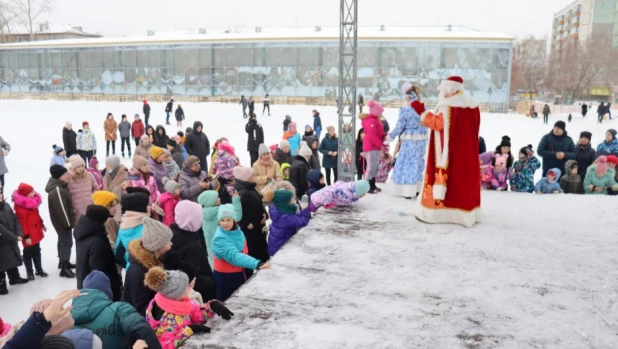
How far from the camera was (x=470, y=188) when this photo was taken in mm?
5102

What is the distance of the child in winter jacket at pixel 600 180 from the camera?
7.26m

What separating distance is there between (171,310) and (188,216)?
3.48ft

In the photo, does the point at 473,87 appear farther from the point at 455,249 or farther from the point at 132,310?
the point at 132,310

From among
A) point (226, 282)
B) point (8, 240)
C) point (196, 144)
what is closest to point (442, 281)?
point (226, 282)

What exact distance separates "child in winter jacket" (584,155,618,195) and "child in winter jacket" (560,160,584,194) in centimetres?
10

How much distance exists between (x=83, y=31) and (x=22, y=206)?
8527 centimetres

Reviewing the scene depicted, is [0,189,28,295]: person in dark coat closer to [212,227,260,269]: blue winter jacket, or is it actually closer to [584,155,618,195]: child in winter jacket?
[212,227,260,269]: blue winter jacket

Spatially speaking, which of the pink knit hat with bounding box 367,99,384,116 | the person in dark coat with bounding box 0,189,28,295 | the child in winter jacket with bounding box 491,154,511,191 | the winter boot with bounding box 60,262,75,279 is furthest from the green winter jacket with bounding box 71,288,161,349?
the child in winter jacket with bounding box 491,154,511,191

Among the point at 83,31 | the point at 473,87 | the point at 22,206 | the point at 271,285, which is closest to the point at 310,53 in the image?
the point at 473,87

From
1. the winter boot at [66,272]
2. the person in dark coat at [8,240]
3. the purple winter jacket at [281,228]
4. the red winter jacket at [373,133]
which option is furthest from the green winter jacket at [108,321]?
the red winter jacket at [373,133]

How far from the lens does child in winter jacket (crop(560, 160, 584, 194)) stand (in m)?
7.38

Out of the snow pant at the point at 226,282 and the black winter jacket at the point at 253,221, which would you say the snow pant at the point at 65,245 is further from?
the snow pant at the point at 226,282

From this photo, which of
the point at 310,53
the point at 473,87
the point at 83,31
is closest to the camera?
the point at 473,87

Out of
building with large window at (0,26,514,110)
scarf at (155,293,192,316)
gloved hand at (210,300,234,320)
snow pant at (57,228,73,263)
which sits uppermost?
building with large window at (0,26,514,110)
